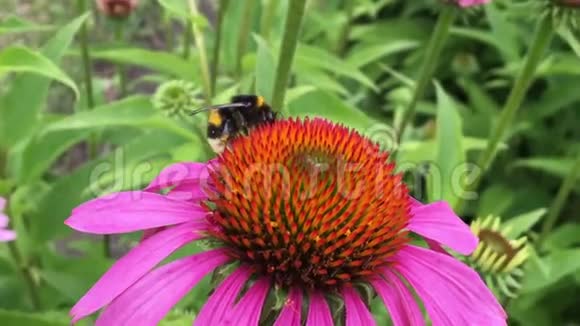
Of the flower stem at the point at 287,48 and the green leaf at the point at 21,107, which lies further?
the green leaf at the point at 21,107

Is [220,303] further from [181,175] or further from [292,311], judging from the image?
[181,175]

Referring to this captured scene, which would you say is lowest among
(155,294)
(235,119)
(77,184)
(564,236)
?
(564,236)

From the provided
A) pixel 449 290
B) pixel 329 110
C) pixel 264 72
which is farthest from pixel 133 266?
pixel 329 110

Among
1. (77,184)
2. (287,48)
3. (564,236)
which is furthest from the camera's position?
(564,236)

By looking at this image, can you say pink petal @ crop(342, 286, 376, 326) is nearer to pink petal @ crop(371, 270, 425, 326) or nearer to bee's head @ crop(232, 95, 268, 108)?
pink petal @ crop(371, 270, 425, 326)

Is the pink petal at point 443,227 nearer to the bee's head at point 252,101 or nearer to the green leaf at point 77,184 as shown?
the bee's head at point 252,101

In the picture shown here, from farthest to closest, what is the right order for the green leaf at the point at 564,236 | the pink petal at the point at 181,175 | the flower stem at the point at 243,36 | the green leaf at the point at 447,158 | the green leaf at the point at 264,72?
the green leaf at the point at 564,236 < the flower stem at the point at 243,36 < the green leaf at the point at 447,158 < the green leaf at the point at 264,72 < the pink petal at the point at 181,175

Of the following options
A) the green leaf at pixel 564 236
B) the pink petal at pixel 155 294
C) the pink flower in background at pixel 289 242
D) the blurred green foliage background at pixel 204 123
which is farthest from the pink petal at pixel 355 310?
the green leaf at pixel 564 236

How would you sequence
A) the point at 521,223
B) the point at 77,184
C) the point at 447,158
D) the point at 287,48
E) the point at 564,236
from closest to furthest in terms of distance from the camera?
the point at 287,48 < the point at 447,158 < the point at 521,223 < the point at 77,184 < the point at 564,236
